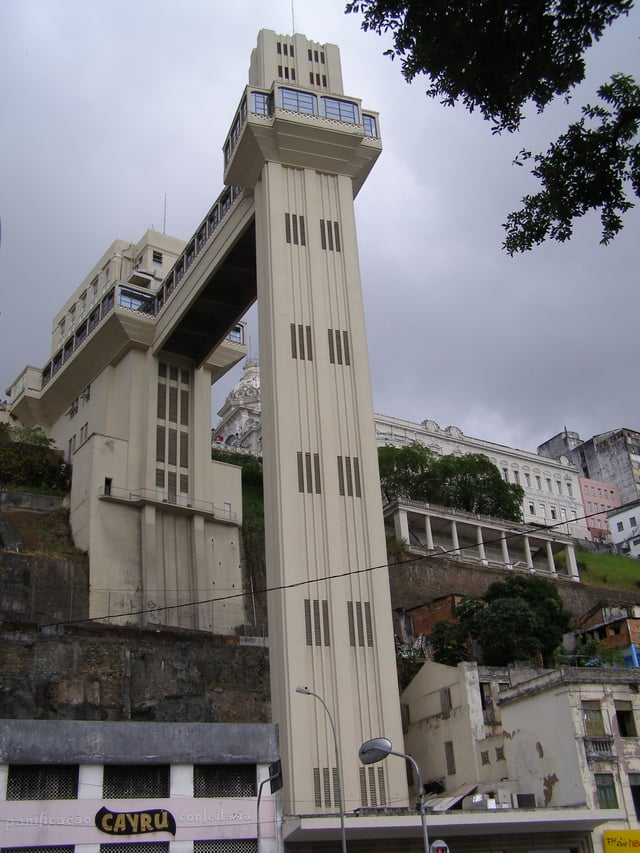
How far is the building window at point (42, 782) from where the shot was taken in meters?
23.9

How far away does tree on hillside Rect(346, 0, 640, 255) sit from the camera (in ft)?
38.3

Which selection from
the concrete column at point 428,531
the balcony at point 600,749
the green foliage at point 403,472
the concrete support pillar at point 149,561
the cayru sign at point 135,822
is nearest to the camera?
the cayru sign at point 135,822

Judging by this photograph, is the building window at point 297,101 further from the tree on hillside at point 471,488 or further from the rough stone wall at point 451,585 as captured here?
the tree on hillside at point 471,488

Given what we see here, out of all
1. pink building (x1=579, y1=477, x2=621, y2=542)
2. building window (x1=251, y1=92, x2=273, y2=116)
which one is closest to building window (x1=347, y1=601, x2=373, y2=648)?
building window (x1=251, y1=92, x2=273, y2=116)

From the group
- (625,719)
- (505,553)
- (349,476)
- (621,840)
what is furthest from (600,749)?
(505,553)

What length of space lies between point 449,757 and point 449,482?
35.1 metres

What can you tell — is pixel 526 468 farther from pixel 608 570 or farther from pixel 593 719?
pixel 593 719

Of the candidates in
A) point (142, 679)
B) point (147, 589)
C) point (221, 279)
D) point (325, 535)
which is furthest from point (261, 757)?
point (221, 279)

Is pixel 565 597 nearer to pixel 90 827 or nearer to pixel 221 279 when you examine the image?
pixel 221 279

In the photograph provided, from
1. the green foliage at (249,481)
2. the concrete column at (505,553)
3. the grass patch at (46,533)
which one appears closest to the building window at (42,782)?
the grass patch at (46,533)

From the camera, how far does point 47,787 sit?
24.2 m

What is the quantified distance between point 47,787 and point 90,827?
56.6 inches

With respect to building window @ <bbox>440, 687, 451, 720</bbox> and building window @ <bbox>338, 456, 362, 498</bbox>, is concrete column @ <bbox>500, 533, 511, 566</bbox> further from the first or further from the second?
building window @ <bbox>338, 456, 362, 498</bbox>

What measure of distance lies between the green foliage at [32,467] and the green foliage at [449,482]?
24.0 meters
